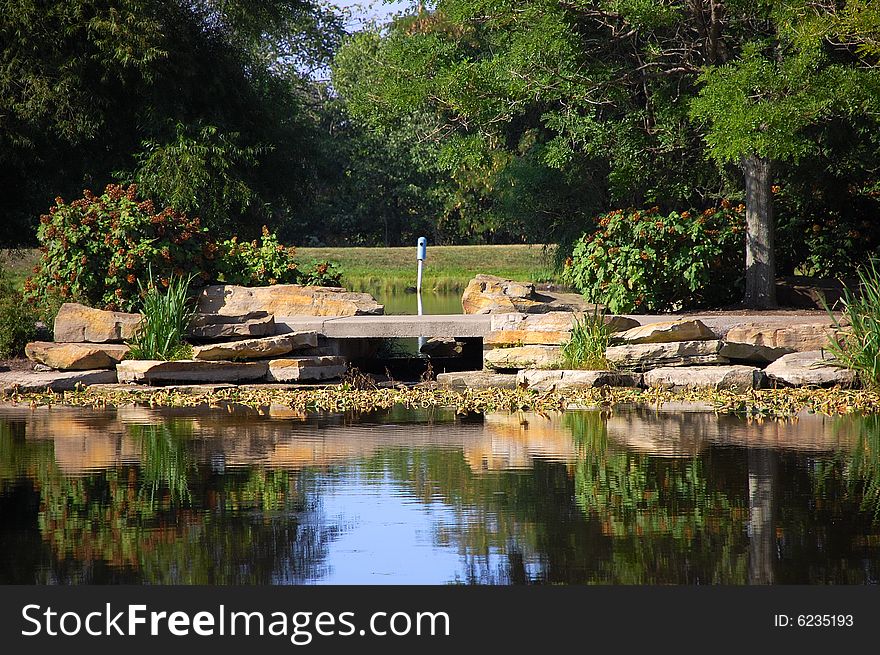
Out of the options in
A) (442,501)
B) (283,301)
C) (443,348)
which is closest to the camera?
(442,501)

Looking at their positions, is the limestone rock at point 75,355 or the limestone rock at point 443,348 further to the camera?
the limestone rock at point 443,348

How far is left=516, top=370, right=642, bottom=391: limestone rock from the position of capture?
12.0 meters

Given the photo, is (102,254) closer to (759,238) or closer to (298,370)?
(298,370)

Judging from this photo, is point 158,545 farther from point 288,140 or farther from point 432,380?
point 288,140

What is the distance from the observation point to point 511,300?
16.1 m

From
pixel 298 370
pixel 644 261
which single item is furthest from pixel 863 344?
pixel 298 370

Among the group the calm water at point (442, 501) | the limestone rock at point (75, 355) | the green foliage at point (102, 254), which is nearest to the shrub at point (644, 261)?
the green foliage at point (102, 254)

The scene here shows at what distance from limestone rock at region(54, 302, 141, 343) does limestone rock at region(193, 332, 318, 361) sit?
2.64ft

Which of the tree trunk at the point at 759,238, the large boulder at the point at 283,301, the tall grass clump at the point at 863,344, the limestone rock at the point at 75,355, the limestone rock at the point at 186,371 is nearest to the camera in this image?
the tall grass clump at the point at 863,344

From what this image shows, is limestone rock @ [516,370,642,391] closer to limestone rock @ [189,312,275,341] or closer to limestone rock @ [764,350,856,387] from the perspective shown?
limestone rock @ [764,350,856,387]

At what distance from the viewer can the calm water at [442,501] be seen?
5.44 meters

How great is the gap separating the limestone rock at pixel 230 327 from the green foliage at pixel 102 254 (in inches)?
51.5

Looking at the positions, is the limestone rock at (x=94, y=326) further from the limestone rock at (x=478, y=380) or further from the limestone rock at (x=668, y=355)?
the limestone rock at (x=668, y=355)

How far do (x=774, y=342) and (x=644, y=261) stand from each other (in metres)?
3.17
